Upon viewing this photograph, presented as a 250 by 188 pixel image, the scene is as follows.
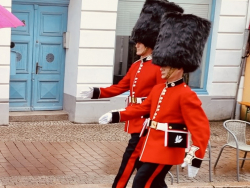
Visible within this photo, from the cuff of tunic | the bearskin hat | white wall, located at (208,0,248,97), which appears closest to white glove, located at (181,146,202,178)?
the cuff of tunic

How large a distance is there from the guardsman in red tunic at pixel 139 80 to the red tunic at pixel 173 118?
591mm

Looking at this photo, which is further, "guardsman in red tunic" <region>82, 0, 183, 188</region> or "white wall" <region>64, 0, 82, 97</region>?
"white wall" <region>64, 0, 82, 97</region>

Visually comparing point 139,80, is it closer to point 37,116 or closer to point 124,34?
point 37,116

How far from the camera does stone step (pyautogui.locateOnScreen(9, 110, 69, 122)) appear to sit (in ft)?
36.9

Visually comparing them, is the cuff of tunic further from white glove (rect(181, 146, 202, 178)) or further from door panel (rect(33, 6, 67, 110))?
door panel (rect(33, 6, 67, 110))

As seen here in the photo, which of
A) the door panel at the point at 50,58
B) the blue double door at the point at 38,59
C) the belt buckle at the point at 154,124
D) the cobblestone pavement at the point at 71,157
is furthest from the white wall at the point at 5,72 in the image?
the belt buckle at the point at 154,124

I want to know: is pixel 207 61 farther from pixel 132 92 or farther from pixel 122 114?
pixel 122 114

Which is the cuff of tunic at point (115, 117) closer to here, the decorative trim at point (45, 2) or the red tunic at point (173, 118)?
the red tunic at point (173, 118)

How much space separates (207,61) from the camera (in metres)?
12.6

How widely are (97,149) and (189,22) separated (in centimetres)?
403

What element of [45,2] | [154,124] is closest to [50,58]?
[45,2]

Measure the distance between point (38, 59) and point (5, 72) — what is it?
3.08ft

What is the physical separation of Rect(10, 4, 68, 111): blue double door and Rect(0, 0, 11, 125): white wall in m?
0.35

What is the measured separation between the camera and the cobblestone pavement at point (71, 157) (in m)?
7.76
